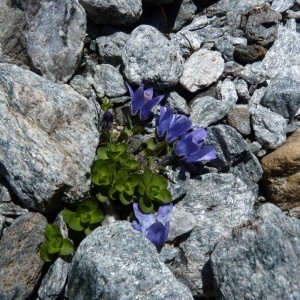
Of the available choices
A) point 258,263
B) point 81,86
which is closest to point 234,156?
point 258,263

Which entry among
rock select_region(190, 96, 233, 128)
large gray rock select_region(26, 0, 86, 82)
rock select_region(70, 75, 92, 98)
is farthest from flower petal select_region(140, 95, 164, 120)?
large gray rock select_region(26, 0, 86, 82)

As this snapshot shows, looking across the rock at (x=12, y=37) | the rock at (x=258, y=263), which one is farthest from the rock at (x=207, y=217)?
the rock at (x=12, y=37)

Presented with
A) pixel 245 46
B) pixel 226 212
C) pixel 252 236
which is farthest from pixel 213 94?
pixel 252 236

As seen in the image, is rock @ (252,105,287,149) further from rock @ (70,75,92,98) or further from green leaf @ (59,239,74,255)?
green leaf @ (59,239,74,255)

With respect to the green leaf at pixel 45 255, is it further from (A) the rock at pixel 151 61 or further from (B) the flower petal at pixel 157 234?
(A) the rock at pixel 151 61

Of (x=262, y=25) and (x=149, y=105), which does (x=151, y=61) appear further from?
(x=262, y=25)

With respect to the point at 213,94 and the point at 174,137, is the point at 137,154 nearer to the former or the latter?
the point at 174,137
